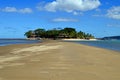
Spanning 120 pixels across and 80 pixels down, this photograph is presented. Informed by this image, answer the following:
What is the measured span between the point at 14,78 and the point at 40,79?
1.04 meters

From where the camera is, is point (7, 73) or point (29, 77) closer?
point (29, 77)

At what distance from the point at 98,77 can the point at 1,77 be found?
3810 mm

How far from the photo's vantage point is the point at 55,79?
34.0ft

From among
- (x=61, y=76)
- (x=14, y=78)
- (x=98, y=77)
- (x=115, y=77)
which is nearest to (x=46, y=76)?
(x=61, y=76)

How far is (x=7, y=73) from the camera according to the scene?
11906 millimetres

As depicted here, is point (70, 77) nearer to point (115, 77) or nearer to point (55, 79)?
point (55, 79)

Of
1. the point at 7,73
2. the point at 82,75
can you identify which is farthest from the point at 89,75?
the point at 7,73

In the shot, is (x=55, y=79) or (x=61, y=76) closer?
(x=55, y=79)

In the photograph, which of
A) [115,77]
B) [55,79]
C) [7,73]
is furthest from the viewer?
[7,73]

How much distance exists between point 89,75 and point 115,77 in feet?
3.54

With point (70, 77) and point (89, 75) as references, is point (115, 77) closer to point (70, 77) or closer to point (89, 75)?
point (89, 75)

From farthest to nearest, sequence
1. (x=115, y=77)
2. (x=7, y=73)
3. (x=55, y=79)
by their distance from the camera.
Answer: (x=7, y=73) → (x=115, y=77) → (x=55, y=79)

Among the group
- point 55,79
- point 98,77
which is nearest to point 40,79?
point 55,79

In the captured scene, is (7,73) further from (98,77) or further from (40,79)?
(98,77)
